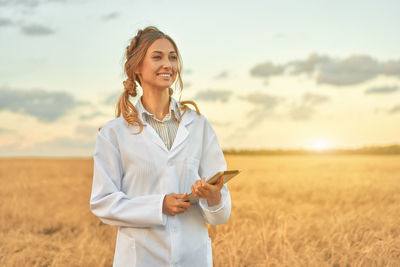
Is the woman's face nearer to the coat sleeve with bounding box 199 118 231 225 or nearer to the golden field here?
the coat sleeve with bounding box 199 118 231 225

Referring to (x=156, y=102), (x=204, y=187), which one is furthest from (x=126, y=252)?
(x=156, y=102)

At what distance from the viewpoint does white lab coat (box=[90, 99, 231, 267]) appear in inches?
93.0

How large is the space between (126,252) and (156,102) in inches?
35.8

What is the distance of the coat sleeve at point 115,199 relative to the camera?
232 cm

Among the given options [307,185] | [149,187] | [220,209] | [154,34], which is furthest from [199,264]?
[307,185]

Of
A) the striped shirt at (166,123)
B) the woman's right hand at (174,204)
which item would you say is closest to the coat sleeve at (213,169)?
the woman's right hand at (174,204)

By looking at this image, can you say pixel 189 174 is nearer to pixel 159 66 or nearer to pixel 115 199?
pixel 115 199

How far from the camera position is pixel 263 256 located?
4.80m

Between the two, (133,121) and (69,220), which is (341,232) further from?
(69,220)

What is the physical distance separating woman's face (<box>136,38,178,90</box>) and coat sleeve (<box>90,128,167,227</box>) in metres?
0.42

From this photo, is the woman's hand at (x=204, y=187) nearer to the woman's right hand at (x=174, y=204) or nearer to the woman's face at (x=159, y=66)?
the woman's right hand at (x=174, y=204)

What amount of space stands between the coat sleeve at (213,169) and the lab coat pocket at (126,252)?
46 cm

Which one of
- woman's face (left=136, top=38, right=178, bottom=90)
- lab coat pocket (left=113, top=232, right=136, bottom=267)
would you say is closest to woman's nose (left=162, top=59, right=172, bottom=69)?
woman's face (left=136, top=38, right=178, bottom=90)

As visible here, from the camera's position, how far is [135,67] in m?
2.62
